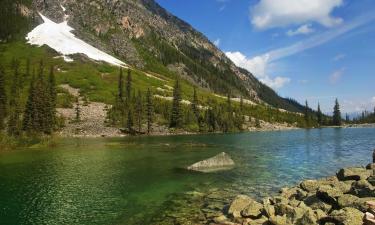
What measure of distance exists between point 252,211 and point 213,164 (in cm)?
3393

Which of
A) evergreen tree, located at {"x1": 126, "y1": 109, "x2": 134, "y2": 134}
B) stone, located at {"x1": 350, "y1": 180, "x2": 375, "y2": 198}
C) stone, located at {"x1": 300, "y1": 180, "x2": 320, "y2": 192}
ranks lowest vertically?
stone, located at {"x1": 300, "y1": 180, "x2": 320, "y2": 192}

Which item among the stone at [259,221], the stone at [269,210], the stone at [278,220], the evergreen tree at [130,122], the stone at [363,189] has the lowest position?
the stone at [259,221]

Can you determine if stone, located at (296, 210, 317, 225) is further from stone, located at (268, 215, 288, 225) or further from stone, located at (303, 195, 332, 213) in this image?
stone, located at (303, 195, 332, 213)

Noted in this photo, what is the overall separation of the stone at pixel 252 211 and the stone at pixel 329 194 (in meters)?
5.81

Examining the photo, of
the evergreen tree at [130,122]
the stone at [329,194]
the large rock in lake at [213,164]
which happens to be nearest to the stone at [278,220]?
the stone at [329,194]

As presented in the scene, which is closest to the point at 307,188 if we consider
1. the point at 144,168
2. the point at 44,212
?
the point at 44,212

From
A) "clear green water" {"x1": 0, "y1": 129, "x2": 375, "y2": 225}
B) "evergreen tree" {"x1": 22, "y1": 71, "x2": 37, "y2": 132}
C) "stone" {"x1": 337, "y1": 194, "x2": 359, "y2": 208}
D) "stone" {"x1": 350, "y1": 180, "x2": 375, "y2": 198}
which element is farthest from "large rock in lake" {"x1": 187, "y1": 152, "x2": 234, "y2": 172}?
"evergreen tree" {"x1": 22, "y1": 71, "x2": 37, "y2": 132}

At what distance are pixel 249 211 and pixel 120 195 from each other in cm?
1833

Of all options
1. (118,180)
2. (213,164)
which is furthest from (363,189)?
(213,164)

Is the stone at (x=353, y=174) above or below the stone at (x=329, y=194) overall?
above

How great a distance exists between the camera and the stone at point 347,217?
2713 cm

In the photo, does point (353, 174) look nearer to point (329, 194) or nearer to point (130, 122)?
point (329, 194)

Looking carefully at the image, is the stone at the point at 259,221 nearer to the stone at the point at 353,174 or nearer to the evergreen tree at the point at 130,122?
the stone at the point at 353,174

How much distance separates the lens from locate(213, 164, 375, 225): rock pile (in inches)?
1143
